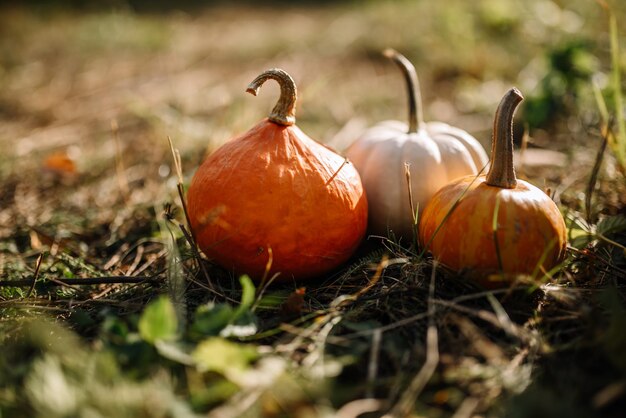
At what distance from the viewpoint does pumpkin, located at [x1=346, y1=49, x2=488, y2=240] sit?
2205 millimetres

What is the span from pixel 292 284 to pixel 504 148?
0.99m

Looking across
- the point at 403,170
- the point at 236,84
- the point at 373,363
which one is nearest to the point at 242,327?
the point at 373,363

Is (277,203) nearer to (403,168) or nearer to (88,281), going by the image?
(403,168)

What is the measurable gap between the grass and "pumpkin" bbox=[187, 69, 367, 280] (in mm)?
113

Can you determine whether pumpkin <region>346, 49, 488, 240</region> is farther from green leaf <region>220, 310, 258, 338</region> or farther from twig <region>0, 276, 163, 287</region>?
twig <region>0, 276, 163, 287</region>

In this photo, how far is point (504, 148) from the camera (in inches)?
73.0

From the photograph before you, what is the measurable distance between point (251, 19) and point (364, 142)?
766 centimetres

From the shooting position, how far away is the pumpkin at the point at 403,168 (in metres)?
2.21

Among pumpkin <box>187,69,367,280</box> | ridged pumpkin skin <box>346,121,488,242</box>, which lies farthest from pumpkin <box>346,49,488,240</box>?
pumpkin <box>187,69,367,280</box>

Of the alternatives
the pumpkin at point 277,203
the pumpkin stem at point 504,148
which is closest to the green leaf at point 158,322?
the pumpkin at point 277,203

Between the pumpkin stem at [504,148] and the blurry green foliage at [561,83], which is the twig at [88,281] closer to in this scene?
the pumpkin stem at [504,148]

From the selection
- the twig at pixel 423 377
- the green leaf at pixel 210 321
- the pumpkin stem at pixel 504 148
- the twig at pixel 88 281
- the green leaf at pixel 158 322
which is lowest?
the twig at pixel 423 377

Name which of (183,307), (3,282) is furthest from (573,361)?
(3,282)

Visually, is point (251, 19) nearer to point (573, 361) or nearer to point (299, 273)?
point (299, 273)
